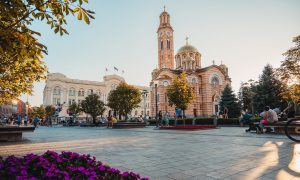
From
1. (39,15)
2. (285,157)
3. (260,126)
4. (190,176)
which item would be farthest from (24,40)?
(260,126)

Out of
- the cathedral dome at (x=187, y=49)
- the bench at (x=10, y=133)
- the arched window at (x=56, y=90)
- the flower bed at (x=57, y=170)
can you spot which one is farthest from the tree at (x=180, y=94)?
the arched window at (x=56, y=90)

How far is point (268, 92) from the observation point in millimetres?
40031

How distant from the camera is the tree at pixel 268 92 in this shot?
39.0 m

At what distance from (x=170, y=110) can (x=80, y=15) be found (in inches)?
2158

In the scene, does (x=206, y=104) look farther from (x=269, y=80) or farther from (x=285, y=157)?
(x=285, y=157)

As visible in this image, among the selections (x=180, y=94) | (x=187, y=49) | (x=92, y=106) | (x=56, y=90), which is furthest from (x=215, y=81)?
(x=56, y=90)

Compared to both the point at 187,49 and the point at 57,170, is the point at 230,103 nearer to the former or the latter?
the point at 187,49

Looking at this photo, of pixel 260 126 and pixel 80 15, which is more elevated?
pixel 80 15

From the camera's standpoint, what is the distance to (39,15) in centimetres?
334

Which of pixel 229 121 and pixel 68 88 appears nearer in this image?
pixel 229 121

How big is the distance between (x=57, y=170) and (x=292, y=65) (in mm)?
25106

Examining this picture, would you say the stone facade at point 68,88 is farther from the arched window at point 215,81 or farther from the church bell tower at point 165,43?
the arched window at point 215,81

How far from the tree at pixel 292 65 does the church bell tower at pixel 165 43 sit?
45568mm

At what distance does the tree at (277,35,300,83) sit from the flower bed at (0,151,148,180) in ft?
79.1
